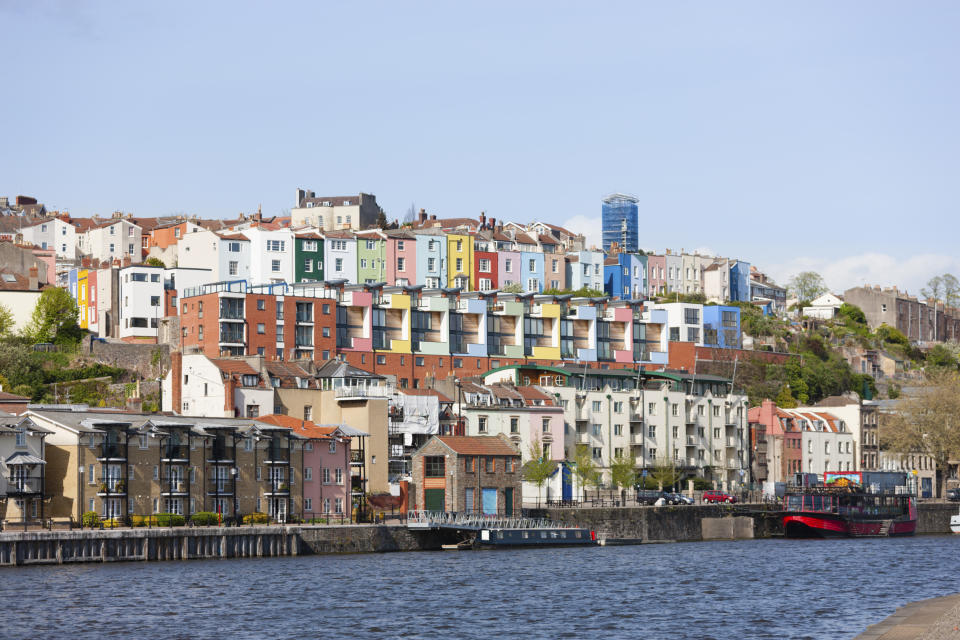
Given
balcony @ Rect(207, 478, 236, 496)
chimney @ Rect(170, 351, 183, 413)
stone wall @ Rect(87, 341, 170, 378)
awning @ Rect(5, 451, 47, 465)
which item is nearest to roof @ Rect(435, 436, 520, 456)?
balcony @ Rect(207, 478, 236, 496)

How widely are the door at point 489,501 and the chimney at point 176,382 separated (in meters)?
26.0

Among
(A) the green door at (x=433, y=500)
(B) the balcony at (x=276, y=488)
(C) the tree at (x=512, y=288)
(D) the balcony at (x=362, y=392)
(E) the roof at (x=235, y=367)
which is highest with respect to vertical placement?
(C) the tree at (x=512, y=288)

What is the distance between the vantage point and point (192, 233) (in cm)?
16425

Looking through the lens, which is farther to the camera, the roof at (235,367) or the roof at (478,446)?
the roof at (235,367)

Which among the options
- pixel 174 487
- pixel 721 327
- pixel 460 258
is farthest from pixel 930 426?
pixel 174 487

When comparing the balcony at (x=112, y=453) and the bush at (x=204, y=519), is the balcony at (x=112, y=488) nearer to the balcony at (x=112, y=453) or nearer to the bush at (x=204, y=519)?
the balcony at (x=112, y=453)

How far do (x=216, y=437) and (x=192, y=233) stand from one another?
75744mm

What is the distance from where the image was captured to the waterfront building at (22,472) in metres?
82.8

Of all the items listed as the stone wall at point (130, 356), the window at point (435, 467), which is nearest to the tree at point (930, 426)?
the window at point (435, 467)

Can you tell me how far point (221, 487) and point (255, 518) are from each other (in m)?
2.87

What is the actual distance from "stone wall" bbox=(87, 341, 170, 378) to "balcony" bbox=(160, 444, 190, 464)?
4491cm

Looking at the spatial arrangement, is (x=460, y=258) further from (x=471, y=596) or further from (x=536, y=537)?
(x=471, y=596)

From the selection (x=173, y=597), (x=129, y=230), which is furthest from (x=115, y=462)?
(x=129, y=230)

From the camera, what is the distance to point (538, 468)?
11688 centimetres
